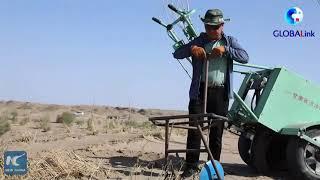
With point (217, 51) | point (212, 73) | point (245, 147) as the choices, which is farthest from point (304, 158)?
point (217, 51)

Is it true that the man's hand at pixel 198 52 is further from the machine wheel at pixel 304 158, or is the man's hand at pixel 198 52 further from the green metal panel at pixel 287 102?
the machine wheel at pixel 304 158

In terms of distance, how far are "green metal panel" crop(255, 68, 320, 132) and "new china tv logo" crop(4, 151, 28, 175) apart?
3.52m

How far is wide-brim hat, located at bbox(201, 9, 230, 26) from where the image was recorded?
749cm

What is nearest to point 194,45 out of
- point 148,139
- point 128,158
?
point 128,158

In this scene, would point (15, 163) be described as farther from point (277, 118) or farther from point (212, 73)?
point (277, 118)

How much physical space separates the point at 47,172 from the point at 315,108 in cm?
407

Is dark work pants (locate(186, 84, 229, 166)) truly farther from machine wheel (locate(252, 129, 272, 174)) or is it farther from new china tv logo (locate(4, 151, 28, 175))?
new china tv logo (locate(4, 151, 28, 175))

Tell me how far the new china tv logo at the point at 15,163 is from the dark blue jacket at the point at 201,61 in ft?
7.70

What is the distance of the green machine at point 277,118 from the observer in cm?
844

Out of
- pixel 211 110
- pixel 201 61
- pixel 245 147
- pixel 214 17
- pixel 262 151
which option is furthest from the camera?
pixel 245 147

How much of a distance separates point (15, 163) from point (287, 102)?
407cm

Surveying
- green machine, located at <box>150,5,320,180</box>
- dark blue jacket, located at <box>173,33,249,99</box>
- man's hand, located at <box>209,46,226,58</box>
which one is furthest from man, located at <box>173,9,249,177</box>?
green machine, located at <box>150,5,320,180</box>

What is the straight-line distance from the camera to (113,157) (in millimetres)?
9727

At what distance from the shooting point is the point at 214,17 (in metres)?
7.49
